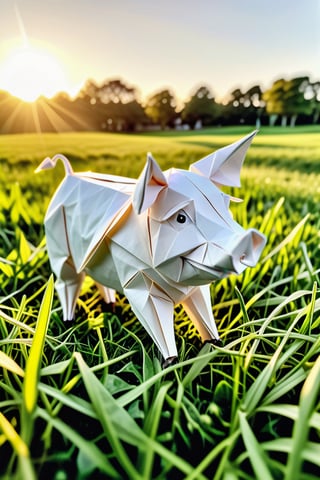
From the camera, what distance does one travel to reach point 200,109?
67.7 inches

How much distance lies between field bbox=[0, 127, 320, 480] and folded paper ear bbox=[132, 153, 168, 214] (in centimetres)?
23

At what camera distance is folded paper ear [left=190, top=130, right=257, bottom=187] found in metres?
0.73

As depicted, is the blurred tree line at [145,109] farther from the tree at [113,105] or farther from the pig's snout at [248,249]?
the pig's snout at [248,249]

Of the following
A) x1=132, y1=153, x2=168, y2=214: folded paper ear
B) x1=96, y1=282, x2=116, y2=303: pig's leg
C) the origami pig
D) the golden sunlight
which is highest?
the golden sunlight

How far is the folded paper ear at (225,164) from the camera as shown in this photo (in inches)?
28.7

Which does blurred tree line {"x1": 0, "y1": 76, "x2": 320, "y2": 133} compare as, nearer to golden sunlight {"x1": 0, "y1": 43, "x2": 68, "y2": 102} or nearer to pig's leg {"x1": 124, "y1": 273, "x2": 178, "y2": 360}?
golden sunlight {"x1": 0, "y1": 43, "x2": 68, "y2": 102}

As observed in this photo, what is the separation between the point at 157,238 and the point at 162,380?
257 mm

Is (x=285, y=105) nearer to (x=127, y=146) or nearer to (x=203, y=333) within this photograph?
(x=127, y=146)

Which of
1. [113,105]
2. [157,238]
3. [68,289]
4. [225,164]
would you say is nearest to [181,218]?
[157,238]

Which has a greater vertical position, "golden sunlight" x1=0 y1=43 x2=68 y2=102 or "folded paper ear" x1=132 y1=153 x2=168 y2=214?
"golden sunlight" x1=0 y1=43 x2=68 y2=102

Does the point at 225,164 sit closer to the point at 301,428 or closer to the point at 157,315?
the point at 157,315

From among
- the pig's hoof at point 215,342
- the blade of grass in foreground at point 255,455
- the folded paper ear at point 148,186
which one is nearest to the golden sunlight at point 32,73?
the folded paper ear at point 148,186

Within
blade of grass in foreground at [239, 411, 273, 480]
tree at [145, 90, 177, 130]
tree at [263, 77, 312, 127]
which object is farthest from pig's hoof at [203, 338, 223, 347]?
tree at [263, 77, 312, 127]

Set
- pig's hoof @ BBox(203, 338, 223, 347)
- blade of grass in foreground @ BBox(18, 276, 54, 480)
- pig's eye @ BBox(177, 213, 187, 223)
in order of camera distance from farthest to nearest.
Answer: pig's hoof @ BBox(203, 338, 223, 347)
pig's eye @ BBox(177, 213, 187, 223)
blade of grass in foreground @ BBox(18, 276, 54, 480)
